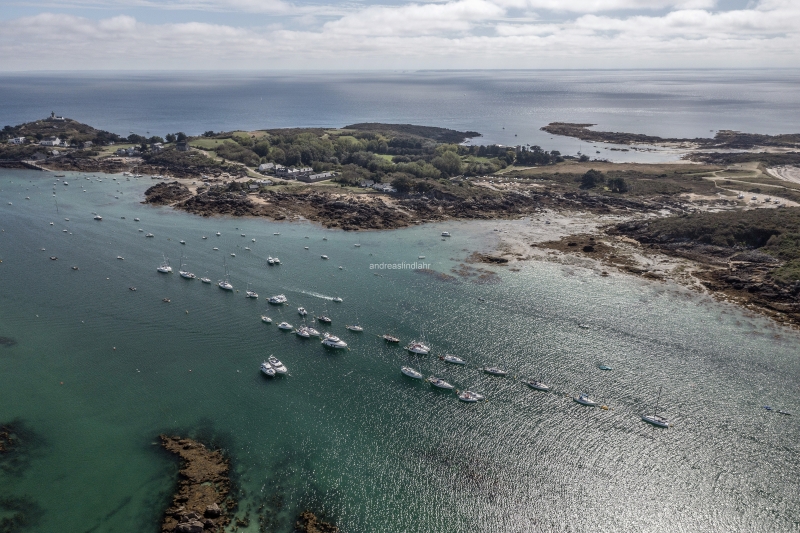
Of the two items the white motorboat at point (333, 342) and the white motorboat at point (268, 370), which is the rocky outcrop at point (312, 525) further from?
the white motorboat at point (333, 342)

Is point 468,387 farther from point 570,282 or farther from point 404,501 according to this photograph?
point 570,282

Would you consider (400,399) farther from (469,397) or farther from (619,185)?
(619,185)

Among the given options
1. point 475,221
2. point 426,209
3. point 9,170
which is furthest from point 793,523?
point 9,170

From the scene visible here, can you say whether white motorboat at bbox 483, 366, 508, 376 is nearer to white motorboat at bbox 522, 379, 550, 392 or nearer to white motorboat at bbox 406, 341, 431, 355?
white motorboat at bbox 522, 379, 550, 392

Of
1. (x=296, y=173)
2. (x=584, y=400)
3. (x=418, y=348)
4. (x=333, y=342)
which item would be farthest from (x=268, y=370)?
(x=296, y=173)

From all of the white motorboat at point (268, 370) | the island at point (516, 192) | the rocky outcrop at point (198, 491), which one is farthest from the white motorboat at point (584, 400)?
the rocky outcrop at point (198, 491)

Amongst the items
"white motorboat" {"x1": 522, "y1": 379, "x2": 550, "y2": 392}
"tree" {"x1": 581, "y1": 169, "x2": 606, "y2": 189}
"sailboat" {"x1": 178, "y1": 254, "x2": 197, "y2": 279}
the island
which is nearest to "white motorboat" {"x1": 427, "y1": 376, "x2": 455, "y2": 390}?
"white motorboat" {"x1": 522, "y1": 379, "x2": 550, "y2": 392}
